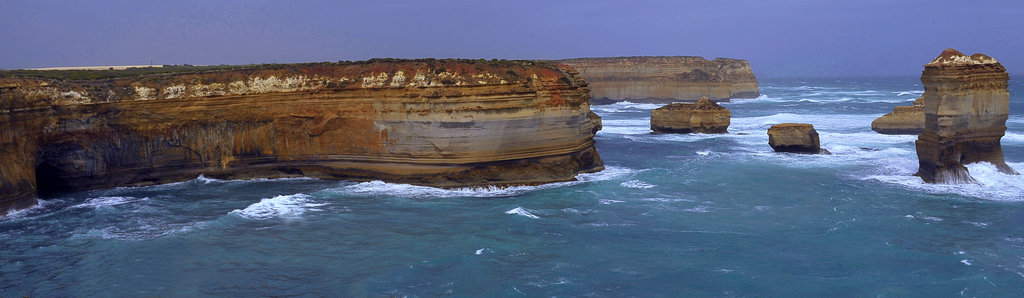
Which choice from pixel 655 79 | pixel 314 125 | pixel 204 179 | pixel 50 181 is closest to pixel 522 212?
pixel 314 125

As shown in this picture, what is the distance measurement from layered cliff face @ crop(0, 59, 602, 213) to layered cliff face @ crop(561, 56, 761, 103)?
65734mm

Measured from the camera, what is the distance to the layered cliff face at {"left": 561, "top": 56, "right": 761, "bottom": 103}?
3659 inches

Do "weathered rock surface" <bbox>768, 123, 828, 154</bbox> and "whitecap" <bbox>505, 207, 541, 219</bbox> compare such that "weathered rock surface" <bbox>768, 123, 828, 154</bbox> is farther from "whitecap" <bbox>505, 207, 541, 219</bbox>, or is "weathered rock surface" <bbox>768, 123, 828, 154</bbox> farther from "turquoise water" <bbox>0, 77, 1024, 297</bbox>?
"whitecap" <bbox>505, 207, 541, 219</bbox>

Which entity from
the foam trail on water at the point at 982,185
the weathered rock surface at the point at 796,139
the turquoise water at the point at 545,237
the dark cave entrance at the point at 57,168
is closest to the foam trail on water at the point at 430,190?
the turquoise water at the point at 545,237

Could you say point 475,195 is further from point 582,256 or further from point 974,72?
point 974,72

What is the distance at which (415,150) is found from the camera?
2638cm

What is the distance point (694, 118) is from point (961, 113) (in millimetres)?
18885

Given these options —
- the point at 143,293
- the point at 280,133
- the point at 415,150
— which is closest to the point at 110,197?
the point at 280,133

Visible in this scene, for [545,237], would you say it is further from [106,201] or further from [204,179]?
[204,179]

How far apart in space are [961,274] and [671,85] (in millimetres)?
78729

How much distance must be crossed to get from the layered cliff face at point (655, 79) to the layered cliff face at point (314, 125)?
216 feet

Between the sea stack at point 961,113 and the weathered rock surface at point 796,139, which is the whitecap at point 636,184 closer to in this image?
the sea stack at point 961,113

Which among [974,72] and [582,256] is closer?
[582,256]

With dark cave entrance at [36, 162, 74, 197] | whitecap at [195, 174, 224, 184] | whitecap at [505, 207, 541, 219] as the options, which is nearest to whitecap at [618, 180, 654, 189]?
whitecap at [505, 207, 541, 219]
